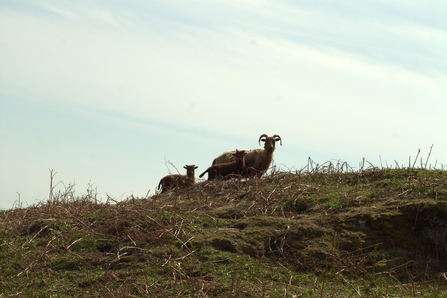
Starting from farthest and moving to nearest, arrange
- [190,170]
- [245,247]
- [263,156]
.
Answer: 1. [263,156]
2. [190,170]
3. [245,247]

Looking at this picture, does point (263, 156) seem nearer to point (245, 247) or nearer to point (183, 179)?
point (183, 179)

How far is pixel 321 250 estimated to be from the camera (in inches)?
225

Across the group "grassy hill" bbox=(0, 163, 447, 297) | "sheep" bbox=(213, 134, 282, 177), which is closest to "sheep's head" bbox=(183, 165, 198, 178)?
"sheep" bbox=(213, 134, 282, 177)

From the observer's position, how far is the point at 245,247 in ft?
18.7

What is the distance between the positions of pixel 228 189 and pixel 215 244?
3.73 m

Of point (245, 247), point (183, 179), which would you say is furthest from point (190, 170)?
point (245, 247)

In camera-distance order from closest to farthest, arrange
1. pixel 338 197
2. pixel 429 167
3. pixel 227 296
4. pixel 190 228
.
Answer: pixel 227 296
pixel 190 228
pixel 338 197
pixel 429 167

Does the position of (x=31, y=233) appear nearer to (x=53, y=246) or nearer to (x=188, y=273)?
(x=53, y=246)

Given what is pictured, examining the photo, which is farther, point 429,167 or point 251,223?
point 429,167

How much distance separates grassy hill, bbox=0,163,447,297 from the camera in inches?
189

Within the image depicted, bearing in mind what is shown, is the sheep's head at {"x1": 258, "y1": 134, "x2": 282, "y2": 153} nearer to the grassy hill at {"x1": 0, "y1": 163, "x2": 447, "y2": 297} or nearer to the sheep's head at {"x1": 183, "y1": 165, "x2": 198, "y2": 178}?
the sheep's head at {"x1": 183, "y1": 165, "x2": 198, "y2": 178}

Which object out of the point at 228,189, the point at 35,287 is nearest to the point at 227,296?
the point at 35,287

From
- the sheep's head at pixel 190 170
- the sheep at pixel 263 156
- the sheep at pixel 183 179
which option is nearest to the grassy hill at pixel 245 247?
the sheep at pixel 183 179

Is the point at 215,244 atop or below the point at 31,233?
atop
